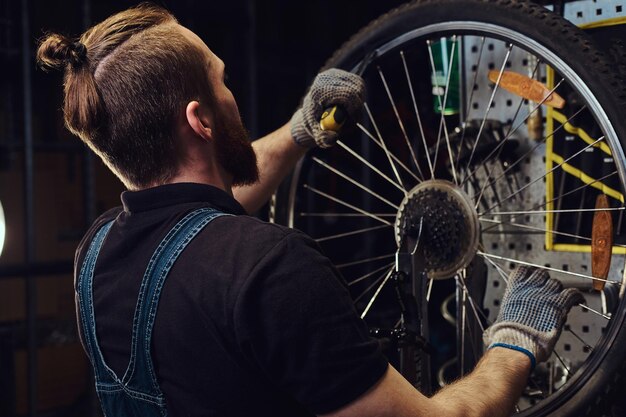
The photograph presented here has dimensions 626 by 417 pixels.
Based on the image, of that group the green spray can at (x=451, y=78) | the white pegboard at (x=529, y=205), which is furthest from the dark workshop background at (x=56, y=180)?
the white pegboard at (x=529, y=205)

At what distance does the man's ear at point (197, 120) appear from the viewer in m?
1.11

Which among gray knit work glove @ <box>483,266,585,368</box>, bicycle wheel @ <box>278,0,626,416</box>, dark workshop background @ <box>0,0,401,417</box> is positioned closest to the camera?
gray knit work glove @ <box>483,266,585,368</box>

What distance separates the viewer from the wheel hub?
1.39m

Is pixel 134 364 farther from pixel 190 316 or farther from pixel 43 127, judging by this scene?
pixel 43 127

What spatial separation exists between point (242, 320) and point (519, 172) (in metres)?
0.90

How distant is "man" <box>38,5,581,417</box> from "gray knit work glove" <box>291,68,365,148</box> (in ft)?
0.84

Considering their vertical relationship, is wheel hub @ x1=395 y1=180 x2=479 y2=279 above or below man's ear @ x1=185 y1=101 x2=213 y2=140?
below

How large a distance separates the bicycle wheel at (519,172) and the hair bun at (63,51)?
0.60 meters

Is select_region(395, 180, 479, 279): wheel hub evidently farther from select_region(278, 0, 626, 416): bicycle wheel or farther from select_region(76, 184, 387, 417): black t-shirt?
select_region(76, 184, 387, 417): black t-shirt

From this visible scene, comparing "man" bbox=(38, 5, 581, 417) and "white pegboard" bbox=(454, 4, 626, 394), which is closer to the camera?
"man" bbox=(38, 5, 581, 417)

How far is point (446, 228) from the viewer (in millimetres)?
1396

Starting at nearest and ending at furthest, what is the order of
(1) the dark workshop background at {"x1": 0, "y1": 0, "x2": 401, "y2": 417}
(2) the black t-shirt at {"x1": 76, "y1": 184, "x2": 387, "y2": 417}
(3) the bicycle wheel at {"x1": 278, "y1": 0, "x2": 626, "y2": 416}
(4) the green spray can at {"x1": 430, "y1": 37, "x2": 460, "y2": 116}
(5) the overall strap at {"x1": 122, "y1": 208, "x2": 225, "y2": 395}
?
(2) the black t-shirt at {"x1": 76, "y1": 184, "x2": 387, "y2": 417}
(5) the overall strap at {"x1": 122, "y1": 208, "x2": 225, "y2": 395}
(3) the bicycle wheel at {"x1": 278, "y1": 0, "x2": 626, "y2": 416}
(4) the green spray can at {"x1": 430, "y1": 37, "x2": 460, "y2": 116}
(1) the dark workshop background at {"x1": 0, "y1": 0, "x2": 401, "y2": 417}

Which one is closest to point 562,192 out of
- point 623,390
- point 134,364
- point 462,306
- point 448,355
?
point 462,306

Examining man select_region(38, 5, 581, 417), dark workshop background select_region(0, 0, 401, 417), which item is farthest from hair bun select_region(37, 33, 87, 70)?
dark workshop background select_region(0, 0, 401, 417)
